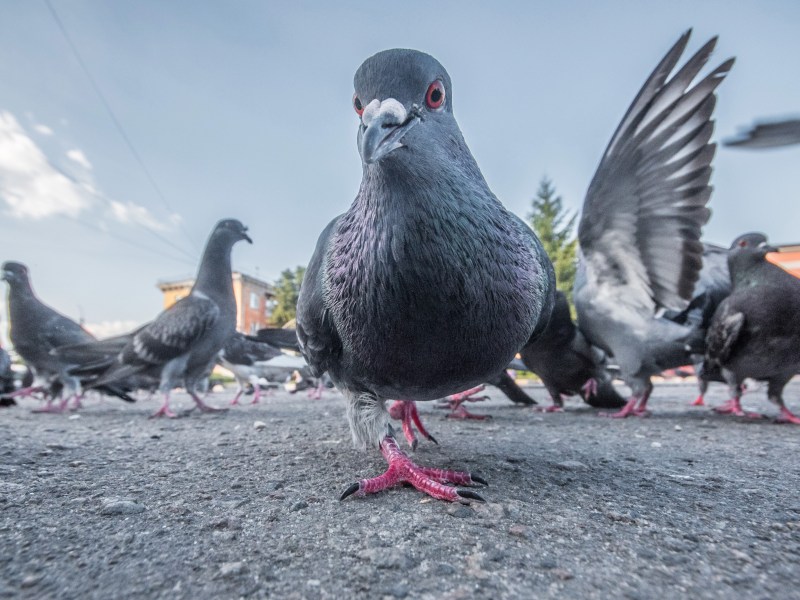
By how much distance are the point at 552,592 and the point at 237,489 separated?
124cm

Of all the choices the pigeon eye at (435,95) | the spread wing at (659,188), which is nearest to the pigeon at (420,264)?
the pigeon eye at (435,95)

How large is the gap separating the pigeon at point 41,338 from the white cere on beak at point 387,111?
6177mm

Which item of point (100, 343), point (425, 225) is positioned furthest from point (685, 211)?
Result: point (100, 343)

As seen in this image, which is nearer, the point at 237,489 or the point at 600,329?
the point at 237,489

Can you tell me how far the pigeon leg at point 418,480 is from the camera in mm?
1630

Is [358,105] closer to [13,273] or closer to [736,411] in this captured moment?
[736,411]

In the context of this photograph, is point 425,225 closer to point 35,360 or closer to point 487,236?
→ point 487,236

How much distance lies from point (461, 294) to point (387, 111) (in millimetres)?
628

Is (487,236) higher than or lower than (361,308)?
higher

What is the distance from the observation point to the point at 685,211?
3457 millimetres

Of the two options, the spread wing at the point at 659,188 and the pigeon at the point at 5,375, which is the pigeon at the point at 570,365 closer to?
the spread wing at the point at 659,188

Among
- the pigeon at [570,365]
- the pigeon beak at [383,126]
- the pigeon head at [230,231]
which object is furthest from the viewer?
the pigeon head at [230,231]

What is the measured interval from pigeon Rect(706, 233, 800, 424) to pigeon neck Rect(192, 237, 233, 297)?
17.2 feet

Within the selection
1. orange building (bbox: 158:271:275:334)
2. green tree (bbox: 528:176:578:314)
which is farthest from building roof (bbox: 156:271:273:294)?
green tree (bbox: 528:176:578:314)
